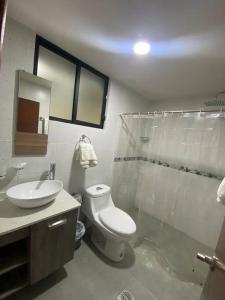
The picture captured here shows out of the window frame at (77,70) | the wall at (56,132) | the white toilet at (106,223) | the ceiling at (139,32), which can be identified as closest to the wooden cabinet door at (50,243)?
the white toilet at (106,223)

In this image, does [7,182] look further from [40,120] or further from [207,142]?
[207,142]

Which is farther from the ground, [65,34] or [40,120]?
[65,34]

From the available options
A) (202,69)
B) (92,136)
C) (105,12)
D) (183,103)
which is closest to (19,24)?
(105,12)

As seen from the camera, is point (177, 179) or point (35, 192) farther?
point (177, 179)

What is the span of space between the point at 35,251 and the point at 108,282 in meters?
0.84

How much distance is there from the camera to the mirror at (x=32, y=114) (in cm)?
132

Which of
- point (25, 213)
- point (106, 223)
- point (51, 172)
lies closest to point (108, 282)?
point (106, 223)

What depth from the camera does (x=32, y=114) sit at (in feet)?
4.58

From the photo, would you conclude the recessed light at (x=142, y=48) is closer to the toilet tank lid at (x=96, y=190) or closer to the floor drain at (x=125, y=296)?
the toilet tank lid at (x=96, y=190)

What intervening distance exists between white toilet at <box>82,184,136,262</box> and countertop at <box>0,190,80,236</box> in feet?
1.80

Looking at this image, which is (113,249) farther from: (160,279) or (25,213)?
(25,213)

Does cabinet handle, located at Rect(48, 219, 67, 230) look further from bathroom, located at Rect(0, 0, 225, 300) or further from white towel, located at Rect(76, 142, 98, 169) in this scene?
white towel, located at Rect(76, 142, 98, 169)

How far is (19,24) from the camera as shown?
119 centimetres

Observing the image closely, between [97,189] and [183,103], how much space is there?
187 cm
